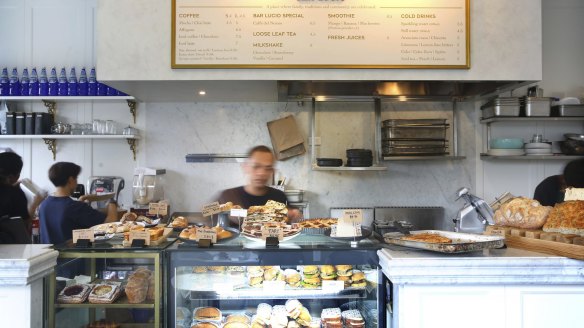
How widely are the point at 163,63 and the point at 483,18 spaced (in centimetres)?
207

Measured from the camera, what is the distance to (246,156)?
4.64 metres

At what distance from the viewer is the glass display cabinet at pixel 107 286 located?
200 cm

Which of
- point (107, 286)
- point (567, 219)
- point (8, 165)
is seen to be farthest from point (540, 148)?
point (8, 165)

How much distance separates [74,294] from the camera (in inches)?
81.3

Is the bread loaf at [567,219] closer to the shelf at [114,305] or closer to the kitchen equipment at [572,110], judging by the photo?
the shelf at [114,305]

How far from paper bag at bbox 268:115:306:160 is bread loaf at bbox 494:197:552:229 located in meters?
2.54

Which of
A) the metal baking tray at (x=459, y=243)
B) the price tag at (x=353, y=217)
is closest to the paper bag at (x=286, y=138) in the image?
the price tag at (x=353, y=217)

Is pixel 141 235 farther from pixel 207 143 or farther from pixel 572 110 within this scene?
pixel 572 110

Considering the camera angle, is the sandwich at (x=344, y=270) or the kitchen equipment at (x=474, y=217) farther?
the kitchen equipment at (x=474, y=217)

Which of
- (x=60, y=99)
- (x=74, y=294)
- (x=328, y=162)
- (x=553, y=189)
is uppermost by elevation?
(x=60, y=99)

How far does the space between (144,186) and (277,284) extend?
2672 mm

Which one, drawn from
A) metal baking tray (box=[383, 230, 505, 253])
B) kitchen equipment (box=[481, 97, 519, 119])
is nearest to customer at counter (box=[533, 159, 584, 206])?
kitchen equipment (box=[481, 97, 519, 119])

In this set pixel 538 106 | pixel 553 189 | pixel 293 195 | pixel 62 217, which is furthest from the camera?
pixel 293 195

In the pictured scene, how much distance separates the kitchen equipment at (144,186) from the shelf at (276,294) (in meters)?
2.40
